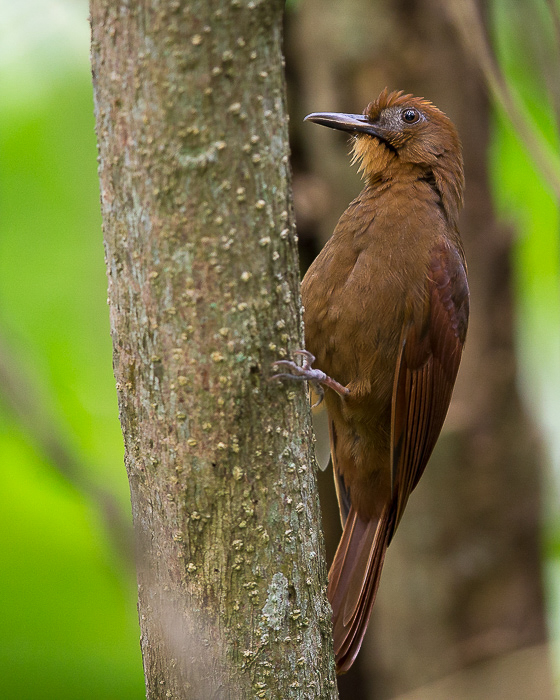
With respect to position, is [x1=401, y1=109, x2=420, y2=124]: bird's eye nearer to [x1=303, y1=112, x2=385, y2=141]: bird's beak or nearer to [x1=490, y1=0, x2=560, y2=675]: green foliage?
[x1=303, y1=112, x2=385, y2=141]: bird's beak

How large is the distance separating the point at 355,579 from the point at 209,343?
1.54 metres

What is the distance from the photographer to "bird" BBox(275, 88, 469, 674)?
2.94m

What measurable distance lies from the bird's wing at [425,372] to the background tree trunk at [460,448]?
1033mm

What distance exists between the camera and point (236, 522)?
1.76 m

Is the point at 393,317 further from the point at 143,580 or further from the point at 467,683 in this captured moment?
the point at 467,683

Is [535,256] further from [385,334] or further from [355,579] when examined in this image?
[355,579]

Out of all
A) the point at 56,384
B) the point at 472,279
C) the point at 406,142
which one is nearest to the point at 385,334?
the point at 406,142

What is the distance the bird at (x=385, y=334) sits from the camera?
2.94m

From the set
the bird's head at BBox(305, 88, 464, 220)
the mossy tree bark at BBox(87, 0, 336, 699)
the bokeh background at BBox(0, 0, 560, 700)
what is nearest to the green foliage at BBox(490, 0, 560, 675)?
the bokeh background at BBox(0, 0, 560, 700)

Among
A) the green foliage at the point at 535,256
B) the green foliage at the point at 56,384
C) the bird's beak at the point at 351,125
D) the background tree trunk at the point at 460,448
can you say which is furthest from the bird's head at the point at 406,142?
the green foliage at the point at 56,384

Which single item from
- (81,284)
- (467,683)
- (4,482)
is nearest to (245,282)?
(4,482)

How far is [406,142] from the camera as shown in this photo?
3219mm

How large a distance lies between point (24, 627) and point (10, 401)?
7.90 ft

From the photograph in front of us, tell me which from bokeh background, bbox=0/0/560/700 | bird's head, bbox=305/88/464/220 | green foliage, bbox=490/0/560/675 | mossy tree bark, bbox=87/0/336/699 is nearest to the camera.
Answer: mossy tree bark, bbox=87/0/336/699
